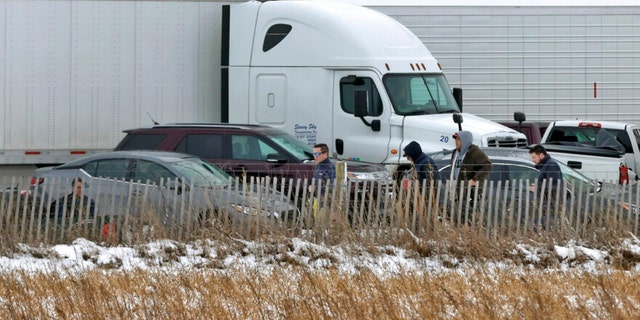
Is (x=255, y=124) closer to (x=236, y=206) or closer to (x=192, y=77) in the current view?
(x=192, y=77)

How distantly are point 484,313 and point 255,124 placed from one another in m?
12.2

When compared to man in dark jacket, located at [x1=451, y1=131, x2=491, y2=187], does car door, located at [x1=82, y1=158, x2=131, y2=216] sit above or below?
below

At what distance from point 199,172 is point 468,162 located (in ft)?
10.9

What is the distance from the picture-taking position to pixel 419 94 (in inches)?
882

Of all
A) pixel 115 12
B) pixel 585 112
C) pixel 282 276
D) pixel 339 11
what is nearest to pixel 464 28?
pixel 585 112

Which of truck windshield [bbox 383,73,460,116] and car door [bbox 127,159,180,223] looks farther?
truck windshield [bbox 383,73,460,116]

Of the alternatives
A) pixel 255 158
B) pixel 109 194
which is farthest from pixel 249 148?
pixel 109 194

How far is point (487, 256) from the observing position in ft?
48.9

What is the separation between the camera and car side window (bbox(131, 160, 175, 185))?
1752cm

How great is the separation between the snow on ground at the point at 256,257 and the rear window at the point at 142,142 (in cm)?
468

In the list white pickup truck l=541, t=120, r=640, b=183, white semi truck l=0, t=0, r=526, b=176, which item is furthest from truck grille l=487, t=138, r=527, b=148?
white pickup truck l=541, t=120, r=640, b=183

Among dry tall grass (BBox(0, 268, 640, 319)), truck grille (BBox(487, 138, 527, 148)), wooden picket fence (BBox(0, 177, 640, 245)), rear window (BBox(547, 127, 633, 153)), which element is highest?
rear window (BBox(547, 127, 633, 153))

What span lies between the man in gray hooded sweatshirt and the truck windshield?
3959mm

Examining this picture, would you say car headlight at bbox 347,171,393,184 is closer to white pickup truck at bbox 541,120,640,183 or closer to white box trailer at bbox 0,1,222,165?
white pickup truck at bbox 541,120,640,183
